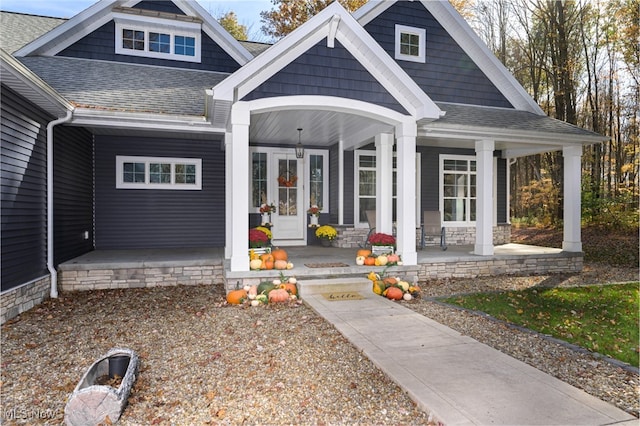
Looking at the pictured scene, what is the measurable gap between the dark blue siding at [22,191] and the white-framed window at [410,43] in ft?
23.4

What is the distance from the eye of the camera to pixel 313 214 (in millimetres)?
9039

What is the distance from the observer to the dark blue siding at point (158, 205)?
8.01 m

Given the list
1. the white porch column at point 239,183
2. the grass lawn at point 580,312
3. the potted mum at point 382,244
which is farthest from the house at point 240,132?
the grass lawn at point 580,312

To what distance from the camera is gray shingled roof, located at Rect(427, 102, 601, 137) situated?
723 cm

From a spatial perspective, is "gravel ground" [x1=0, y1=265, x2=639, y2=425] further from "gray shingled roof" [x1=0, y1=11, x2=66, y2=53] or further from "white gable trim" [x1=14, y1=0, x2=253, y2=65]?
"gray shingled roof" [x1=0, y1=11, x2=66, y2=53]

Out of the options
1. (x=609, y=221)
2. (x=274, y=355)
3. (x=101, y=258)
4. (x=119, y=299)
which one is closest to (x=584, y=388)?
(x=274, y=355)

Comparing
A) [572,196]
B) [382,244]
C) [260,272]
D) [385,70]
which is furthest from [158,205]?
[572,196]

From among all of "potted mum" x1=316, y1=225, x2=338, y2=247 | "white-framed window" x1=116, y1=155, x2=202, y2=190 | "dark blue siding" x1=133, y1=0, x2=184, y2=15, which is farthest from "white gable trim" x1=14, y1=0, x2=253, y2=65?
"potted mum" x1=316, y1=225, x2=338, y2=247

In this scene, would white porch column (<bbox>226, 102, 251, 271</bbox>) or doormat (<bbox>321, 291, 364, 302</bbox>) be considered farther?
white porch column (<bbox>226, 102, 251, 271</bbox>)

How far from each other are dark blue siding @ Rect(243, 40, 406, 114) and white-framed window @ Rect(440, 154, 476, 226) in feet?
15.2

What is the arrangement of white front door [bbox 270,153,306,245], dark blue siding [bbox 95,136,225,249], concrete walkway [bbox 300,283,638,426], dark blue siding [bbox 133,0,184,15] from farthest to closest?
1. white front door [bbox 270,153,306,245]
2. dark blue siding [bbox 133,0,184,15]
3. dark blue siding [bbox 95,136,225,249]
4. concrete walkway [bbox 300,283,638,426]

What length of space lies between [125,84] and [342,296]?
18.6ft

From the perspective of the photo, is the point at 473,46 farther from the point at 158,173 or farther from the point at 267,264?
the point at 158,173

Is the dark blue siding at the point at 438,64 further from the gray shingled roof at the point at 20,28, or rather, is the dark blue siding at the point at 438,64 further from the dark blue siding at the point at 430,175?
the gray shingled roof at the point at 20,28
